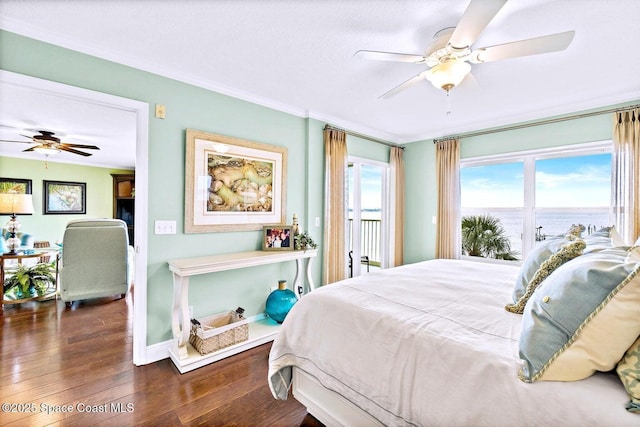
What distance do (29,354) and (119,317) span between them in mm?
921

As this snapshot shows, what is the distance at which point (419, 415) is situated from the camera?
1100 mm

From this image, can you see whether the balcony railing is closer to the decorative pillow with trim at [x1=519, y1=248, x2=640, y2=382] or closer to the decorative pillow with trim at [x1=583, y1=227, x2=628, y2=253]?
the decorative pillow with trim at [x1=583, y1=227, x2=628, y2=253]

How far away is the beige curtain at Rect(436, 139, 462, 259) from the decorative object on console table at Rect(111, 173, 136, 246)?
22.9 ft

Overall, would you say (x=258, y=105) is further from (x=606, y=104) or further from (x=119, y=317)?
(x=606, y=104)

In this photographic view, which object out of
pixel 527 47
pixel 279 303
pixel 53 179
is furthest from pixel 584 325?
pixel 53 179

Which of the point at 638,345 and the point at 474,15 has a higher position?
the point at 474,15

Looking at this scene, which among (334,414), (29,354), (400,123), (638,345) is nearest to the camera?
(638,345)

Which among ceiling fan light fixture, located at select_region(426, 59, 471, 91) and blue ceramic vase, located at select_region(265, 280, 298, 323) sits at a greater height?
ceiling fan light fixture, located at select_region(426, 59, 471, 91)

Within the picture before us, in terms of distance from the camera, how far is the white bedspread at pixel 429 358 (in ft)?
2.84

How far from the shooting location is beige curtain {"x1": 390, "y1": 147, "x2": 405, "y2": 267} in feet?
14.8

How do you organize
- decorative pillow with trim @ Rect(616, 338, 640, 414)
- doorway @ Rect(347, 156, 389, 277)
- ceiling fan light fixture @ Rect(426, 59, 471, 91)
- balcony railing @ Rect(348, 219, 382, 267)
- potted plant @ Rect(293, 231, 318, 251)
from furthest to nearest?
balcony railing @ Rect(348, 219, 382, 267), doorway @ Rect(347, 156, 389, 277), potted plant @ Rect(293, 231, 318, 251), ceiling fan light fixture @ Rect(426, 59, 471, 91), decorative pillow with trim @ Rect(616, 338, 640, 414)

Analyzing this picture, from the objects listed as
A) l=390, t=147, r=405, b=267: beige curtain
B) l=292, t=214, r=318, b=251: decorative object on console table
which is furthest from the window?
l=292, t=214, r=318, b=251: decorative object on console table

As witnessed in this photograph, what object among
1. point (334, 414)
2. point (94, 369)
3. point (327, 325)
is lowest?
point (94, 369)

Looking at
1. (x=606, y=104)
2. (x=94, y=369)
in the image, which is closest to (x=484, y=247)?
(x=606, y=104)
